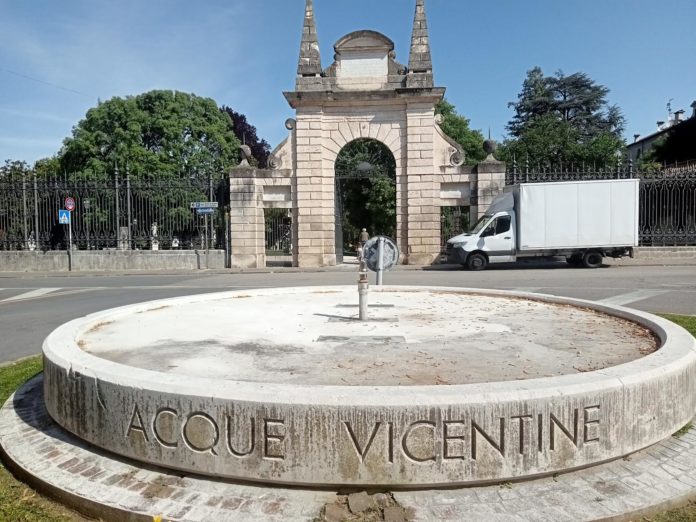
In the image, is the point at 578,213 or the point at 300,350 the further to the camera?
the point at 578,213

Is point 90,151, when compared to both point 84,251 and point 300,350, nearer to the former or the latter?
point 84,251

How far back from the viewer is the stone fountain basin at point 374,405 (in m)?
2.76

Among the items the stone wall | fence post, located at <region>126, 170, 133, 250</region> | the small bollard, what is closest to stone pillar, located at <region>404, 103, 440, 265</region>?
the stone wall

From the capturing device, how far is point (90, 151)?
109 feet

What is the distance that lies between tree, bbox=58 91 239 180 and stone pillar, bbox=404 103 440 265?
1572 centimetres

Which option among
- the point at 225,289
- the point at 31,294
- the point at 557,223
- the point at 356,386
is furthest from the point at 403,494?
the point at 557,223

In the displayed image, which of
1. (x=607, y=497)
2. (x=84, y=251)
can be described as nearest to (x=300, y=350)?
(x=607, y=497)

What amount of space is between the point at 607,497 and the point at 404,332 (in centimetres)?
268

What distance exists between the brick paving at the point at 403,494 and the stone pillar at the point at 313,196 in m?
18.4

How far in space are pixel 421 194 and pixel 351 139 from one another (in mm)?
3669

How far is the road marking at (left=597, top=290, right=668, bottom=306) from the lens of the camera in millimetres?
10372

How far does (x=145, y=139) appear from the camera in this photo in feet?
115

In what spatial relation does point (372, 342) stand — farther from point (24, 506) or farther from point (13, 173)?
point (13, 173)

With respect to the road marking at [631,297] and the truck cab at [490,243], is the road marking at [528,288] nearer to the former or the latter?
the road marking at [631,297]
